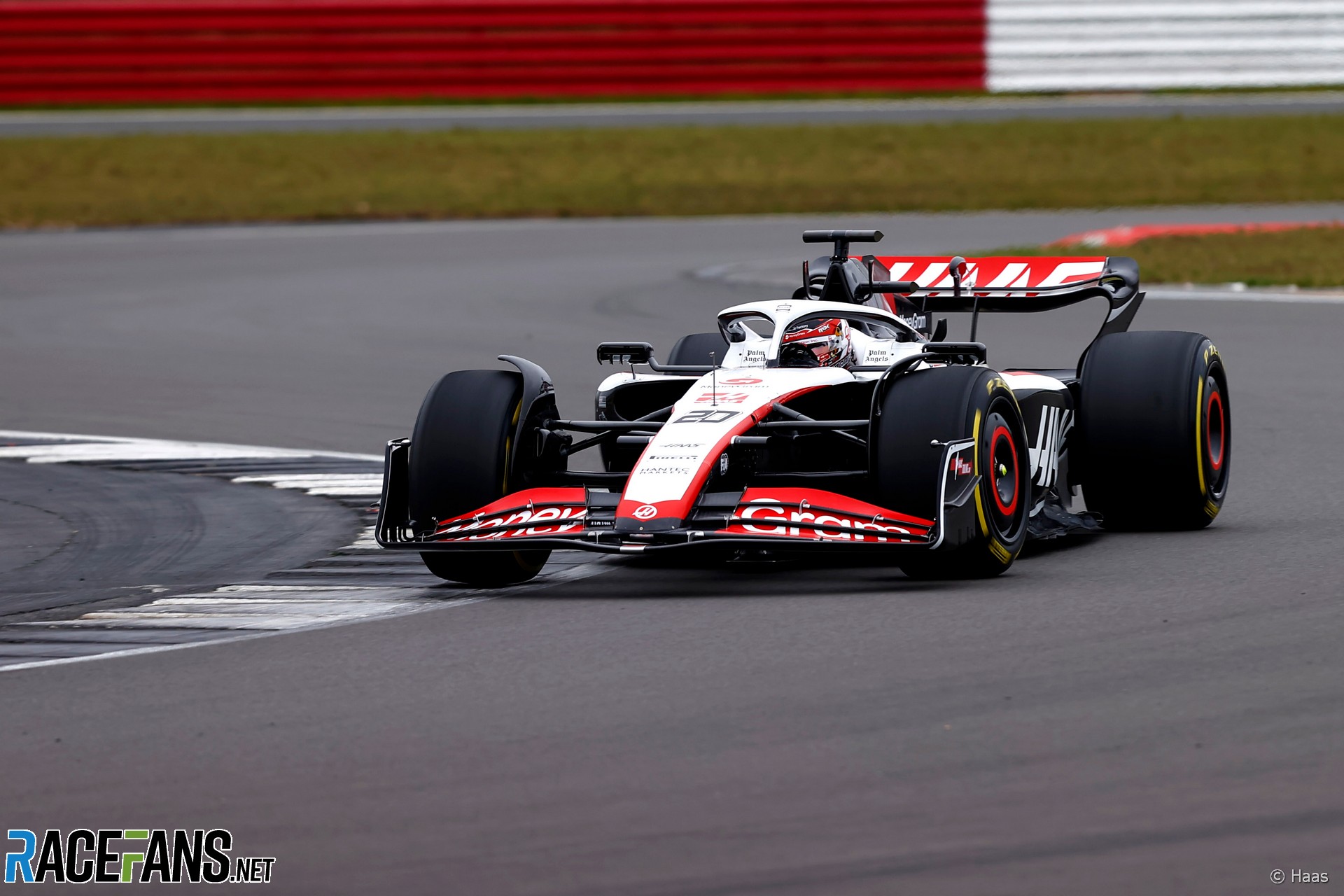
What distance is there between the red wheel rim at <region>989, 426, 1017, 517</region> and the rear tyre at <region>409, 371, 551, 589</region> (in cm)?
170

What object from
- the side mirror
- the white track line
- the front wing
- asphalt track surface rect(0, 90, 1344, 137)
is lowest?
the white track line

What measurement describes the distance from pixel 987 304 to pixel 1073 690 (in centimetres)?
420

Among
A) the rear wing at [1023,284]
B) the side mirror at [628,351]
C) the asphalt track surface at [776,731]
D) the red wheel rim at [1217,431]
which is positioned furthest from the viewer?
the rear wing at [1023,284]

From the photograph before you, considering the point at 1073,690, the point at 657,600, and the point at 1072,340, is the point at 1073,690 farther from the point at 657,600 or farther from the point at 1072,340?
the point at 1072,340

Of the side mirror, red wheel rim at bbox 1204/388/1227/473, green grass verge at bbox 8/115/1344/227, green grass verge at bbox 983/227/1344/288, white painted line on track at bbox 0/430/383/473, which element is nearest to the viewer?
the side mirror

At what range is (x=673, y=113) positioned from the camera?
114 ft

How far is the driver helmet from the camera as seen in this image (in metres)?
8.42

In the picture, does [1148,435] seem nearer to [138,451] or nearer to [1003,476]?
[1003,476]

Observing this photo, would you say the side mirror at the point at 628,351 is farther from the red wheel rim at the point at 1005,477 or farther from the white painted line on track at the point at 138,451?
the white painted line on track at the point at 138,451

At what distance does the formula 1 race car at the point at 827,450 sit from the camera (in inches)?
292

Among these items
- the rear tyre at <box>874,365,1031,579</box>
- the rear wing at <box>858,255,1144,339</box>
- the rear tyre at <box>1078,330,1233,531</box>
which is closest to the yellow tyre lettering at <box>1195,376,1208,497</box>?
the rear tyre at <box>1078,330,1233,531</box>

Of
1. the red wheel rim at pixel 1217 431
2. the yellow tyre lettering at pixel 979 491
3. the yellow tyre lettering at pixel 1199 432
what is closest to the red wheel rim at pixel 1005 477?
the yellow tyre lettering at pixel 979 491

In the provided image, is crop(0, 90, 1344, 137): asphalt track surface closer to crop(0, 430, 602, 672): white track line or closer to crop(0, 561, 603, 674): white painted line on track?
crop(0, 430, 602, 672): white track line

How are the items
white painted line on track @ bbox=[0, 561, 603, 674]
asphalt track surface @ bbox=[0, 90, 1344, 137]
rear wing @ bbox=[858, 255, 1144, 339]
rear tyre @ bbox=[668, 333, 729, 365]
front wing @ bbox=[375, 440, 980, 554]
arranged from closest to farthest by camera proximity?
white painted line on track @ bbox=[0, 561, 603, 674]
front wing @ bbox=[375, 440, 980, 554]
rear tyre @ bbox=[668, 333, 729, 365]
rear wing @ bbox=[858, 255, 1144, 339]
asphalt track surface @ bbox=[0, 90, 1344, 137]
